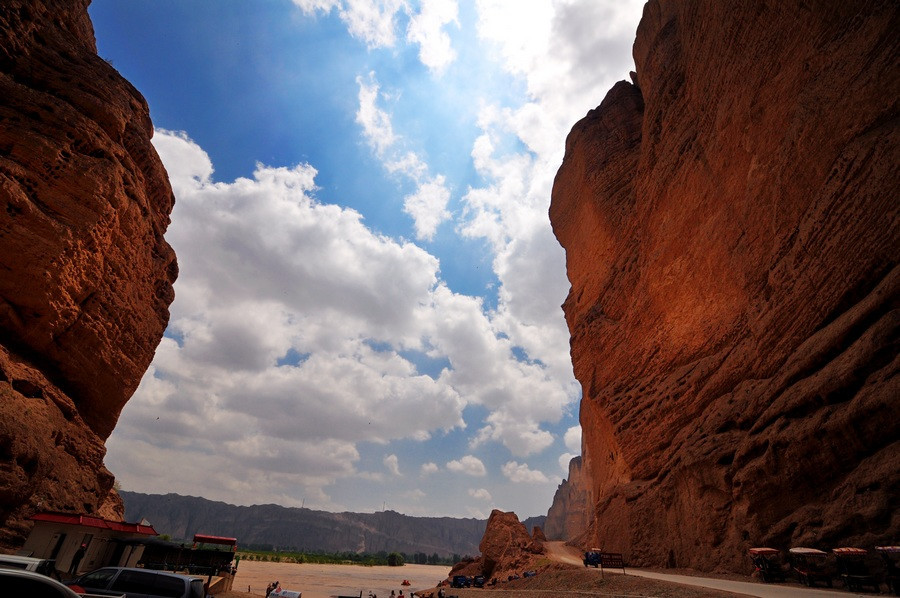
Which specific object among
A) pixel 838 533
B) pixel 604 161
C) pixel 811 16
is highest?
pixel 604 161

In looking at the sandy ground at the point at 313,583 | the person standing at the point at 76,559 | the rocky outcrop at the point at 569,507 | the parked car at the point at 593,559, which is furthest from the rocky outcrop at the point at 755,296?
the rocky outcrop at the point at 569,507

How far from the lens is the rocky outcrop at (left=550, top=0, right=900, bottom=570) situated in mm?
15250

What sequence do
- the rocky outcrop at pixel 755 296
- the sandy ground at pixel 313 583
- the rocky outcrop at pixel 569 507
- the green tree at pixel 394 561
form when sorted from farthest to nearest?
the green tree at pixel 394 561 < the rocky outcrop at pixel 569 507 < the sandy ground at pixel 313 583 < the rocky outcrop at pixel 755 296

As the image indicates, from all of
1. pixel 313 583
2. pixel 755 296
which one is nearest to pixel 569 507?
pixel 313 583

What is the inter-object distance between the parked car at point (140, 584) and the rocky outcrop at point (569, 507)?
114 metres

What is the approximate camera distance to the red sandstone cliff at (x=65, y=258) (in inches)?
614

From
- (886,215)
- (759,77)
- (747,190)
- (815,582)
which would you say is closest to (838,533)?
(815,582)

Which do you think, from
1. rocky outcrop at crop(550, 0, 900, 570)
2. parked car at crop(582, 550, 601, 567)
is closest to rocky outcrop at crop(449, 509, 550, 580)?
parked car at crop(582, 550, 601, 567)

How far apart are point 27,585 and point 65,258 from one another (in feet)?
58.8

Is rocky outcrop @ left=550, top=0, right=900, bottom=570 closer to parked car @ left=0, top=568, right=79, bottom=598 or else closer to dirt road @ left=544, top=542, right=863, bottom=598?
dirt road @ left=544, top=542, right=863, bottom=598

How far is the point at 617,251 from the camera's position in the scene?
115 ft

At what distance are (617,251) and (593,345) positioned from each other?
302 inches

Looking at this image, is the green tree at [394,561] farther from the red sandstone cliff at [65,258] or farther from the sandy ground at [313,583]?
the red sandstone cliff at [65,258]

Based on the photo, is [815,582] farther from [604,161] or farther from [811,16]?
[604,161]
